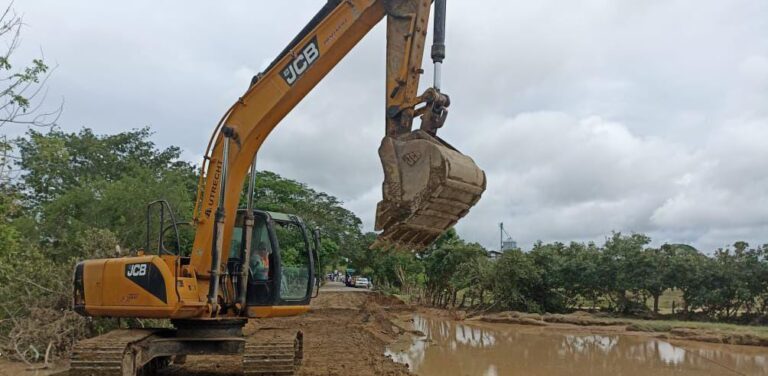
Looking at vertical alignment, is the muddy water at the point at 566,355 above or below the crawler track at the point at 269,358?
below

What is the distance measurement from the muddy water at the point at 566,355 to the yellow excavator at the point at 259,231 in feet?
12.2

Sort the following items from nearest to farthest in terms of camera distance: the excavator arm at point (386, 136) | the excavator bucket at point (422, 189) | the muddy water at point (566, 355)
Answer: the excavator bucket at point (422, 189) < the excavator arm at point (386, 136) < the muddy water at point (566, 355)

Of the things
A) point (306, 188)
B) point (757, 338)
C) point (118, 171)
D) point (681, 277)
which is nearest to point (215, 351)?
point (757, 338)

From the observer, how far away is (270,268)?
316 inches

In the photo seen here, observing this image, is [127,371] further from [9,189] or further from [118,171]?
[118,171]

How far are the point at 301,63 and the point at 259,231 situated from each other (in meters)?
2.31

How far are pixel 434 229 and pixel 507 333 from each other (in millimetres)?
12141

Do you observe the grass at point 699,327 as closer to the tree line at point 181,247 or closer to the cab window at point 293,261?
the tree line at point 181,247

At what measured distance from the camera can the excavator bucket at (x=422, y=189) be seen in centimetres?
576

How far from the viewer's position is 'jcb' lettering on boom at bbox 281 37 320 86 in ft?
24.4

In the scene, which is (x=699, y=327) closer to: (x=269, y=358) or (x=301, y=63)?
(x=269, y=358)

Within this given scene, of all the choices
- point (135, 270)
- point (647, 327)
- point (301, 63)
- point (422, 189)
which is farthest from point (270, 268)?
point (647, 327)

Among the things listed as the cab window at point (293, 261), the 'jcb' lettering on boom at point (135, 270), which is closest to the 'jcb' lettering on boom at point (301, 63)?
the cab window at point (293, 261)

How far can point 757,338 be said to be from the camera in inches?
554
